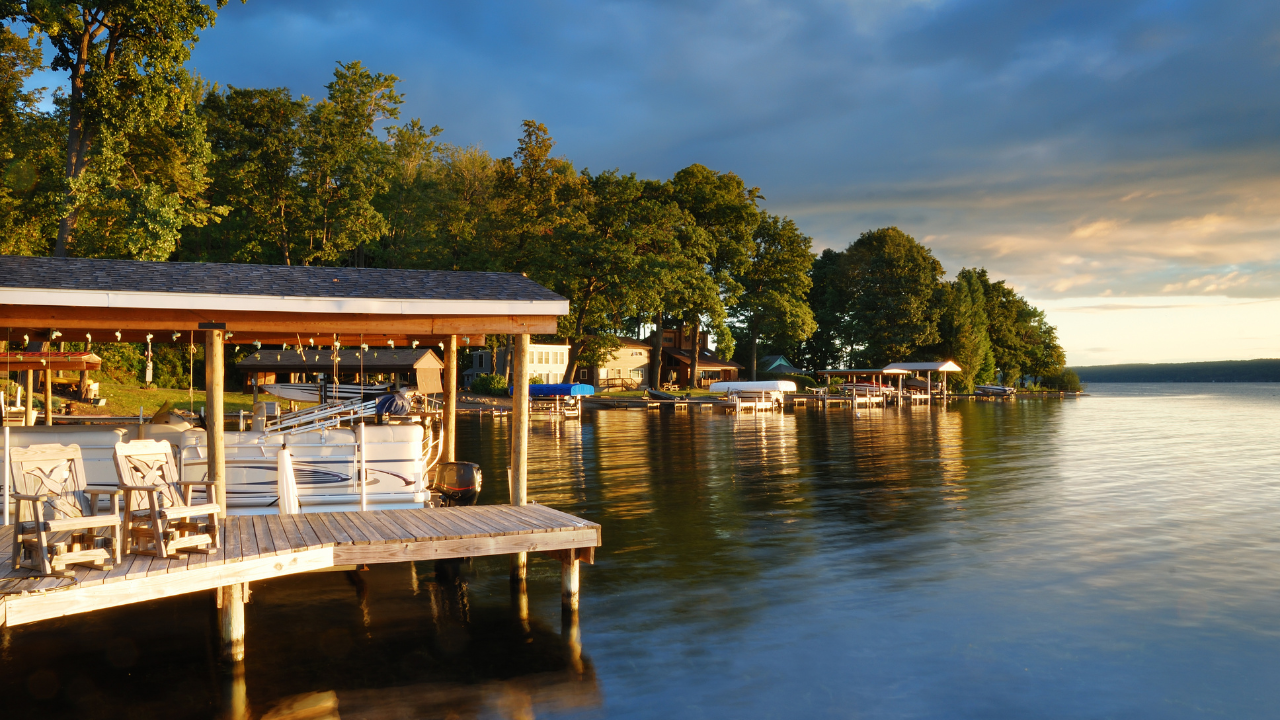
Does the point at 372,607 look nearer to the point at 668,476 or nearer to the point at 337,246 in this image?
the point at 668,476

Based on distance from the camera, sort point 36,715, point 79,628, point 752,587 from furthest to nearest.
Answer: point 752,587
point 79,628
point 36,715

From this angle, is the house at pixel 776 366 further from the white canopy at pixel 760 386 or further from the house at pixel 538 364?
the white canopy at pixel 760 386

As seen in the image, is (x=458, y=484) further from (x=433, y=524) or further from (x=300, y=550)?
(x=300, y=550)

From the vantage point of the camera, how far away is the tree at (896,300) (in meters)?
75.4

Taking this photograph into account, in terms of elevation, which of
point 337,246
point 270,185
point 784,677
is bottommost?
point 784,677

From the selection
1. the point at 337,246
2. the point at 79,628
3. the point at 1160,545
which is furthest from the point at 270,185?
the point at 1160,545

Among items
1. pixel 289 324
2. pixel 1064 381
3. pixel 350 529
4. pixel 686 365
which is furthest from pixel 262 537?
pixel 1064 381

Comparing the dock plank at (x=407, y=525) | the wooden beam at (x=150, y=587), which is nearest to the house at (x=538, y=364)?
the dock plank at (x=407, y=525)

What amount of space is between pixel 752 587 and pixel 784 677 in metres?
3.06

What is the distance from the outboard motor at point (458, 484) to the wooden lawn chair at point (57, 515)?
16.6ft

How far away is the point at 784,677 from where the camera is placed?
26.3 feet

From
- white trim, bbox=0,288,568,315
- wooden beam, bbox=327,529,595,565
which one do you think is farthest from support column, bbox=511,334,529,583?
wooden beam, bbox=327,529,595,565

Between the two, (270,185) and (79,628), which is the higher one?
A: (270,185)

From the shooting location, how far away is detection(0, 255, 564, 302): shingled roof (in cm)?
929
